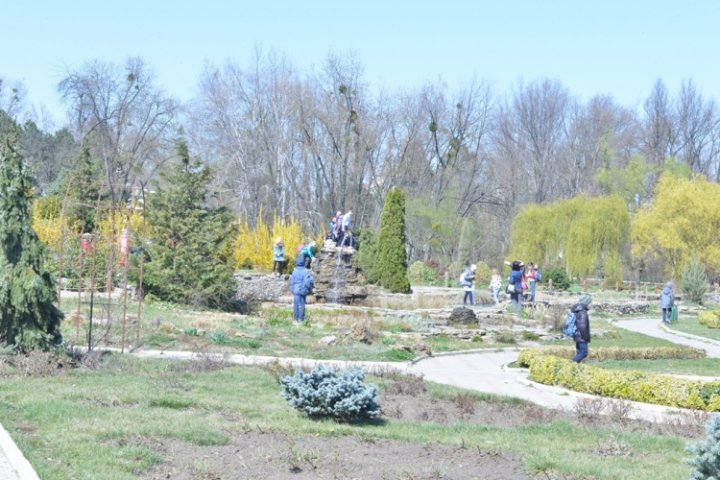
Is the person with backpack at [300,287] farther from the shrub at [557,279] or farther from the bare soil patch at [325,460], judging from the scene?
the shrub at [557,279]

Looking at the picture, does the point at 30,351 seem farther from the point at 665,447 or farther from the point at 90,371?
the point at 665,447

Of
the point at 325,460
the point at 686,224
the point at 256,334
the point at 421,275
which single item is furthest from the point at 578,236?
the point at 325,460

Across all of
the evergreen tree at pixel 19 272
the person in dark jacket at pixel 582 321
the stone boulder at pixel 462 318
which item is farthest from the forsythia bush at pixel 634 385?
the stone boulder at pixel 462 318

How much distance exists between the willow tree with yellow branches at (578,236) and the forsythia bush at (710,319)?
892 inches

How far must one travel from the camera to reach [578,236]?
53.7 m

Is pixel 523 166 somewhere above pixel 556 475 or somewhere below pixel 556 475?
above

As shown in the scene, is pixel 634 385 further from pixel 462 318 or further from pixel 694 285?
pixel 694 285

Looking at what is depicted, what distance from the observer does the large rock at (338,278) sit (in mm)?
31422

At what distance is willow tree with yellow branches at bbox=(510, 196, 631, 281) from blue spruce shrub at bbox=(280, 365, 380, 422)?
45405 mm

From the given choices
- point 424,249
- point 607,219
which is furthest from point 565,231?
point 424,249

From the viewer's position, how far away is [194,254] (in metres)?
24.7

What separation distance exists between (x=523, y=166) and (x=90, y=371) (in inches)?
2392

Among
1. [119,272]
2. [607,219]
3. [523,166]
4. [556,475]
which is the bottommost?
[556,475]

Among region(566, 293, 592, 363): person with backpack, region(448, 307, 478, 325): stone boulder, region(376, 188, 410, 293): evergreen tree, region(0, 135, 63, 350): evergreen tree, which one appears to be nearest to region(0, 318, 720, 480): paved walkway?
region(566, 293, 592, 363): person with backpack
